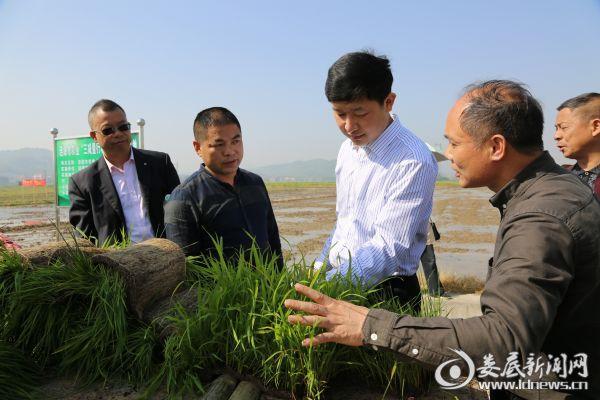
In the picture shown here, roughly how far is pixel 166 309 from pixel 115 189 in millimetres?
1975

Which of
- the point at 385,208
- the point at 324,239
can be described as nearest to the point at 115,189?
the point at 385,208

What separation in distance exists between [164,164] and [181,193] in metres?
1.35

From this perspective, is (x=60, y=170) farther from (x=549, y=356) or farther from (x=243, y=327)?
(x=549, y=356)

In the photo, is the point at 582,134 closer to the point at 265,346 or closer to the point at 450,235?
the point at 265,346

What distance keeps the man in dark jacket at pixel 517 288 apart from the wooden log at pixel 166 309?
0.76 metres

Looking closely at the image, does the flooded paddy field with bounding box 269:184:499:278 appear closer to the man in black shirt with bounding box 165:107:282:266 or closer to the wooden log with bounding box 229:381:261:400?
the man in black shirt with bounding box 165:107:282:266

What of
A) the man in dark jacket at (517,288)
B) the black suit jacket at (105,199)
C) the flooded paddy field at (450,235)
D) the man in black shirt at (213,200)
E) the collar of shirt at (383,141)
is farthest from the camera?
the flooded paddy field at (450,235)

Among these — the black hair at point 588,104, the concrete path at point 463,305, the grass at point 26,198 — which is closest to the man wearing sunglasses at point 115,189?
the black hair at point 588,104

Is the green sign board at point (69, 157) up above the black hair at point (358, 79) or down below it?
below

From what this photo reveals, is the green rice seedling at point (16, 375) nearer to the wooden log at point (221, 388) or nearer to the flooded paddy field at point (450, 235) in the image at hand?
the wooden log at point (221, 388)

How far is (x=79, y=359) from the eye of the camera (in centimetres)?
206

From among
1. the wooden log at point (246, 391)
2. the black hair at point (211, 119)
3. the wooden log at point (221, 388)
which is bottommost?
the wooden log at point (246, 391)

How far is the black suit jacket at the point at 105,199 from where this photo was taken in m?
3.69

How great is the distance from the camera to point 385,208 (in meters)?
2.23
